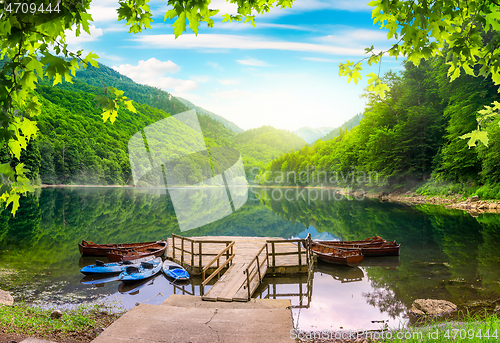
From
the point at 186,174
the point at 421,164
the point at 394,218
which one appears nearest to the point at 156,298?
the point at 394,218

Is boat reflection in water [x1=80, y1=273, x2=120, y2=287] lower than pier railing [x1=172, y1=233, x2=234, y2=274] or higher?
lower

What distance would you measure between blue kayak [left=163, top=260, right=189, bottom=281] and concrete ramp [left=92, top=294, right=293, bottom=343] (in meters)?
5.69

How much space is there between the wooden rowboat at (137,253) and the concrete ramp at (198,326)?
29.4 feet

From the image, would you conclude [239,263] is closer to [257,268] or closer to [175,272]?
[257,268]

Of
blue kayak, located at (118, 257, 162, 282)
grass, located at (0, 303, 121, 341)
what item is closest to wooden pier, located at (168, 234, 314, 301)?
blue kayak, located at (118, 257, 162, 282)

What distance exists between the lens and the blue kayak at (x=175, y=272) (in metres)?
12.0

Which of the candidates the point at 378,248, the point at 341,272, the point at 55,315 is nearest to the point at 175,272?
the point at 55,315

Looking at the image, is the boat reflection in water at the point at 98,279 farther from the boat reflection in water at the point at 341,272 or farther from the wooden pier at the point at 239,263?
the boat reflection in water at the point at 341,272

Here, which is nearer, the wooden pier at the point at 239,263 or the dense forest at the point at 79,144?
the wooden pier at the point at 239,263

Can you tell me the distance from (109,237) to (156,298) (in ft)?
48.8

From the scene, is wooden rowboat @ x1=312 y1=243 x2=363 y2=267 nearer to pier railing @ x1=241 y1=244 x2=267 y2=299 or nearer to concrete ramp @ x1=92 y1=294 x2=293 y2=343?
pier railing @ x1=241 y1=244 x2=267 y2=299

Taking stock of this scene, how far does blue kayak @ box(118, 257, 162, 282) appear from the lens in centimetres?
1175

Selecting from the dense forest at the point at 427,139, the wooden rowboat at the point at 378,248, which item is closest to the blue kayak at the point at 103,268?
A: the wooden rowboat at the point at 378,248

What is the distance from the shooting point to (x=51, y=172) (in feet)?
304
